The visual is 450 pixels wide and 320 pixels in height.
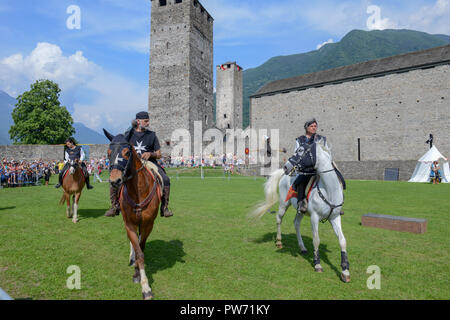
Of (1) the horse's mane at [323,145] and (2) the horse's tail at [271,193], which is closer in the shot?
(1) the horse's mane at [323,145]

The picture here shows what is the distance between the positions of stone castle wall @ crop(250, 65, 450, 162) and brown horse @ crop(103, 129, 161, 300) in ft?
111

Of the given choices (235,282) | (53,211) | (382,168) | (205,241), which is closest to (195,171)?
(382,168)

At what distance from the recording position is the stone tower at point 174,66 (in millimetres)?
49281

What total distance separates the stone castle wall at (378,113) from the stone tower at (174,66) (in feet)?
51.7

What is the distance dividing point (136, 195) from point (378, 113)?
42.1 meters

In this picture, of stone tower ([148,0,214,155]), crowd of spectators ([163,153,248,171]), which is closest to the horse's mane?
crowd of spectators ([163,153,248,171])

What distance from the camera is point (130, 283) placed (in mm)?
4234

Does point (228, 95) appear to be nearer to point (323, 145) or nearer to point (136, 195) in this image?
point (323, 145)

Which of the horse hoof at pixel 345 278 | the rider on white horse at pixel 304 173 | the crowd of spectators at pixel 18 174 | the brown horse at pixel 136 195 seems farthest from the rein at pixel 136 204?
the crowd of spectators at pixel 18 174

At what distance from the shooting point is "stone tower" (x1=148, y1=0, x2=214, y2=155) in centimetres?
4928

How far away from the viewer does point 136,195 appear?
4.18 meters

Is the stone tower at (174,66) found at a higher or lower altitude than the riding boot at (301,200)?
higher

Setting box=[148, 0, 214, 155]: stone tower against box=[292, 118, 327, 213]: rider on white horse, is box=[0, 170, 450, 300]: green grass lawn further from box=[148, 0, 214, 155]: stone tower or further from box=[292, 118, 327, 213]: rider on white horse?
box=[148, 0, 214, 155]: stone tower

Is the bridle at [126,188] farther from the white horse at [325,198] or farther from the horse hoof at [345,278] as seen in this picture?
the horse hoof at [345,278]
